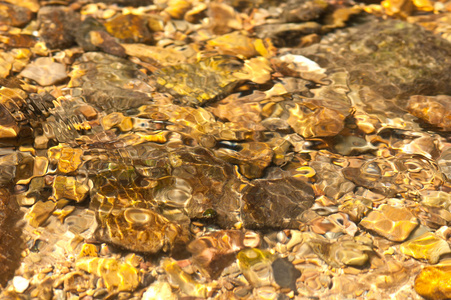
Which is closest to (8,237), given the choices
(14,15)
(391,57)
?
(14,15)

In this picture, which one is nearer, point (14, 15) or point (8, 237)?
point (8, 237)

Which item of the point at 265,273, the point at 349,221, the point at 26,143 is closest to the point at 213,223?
the point at 265,273

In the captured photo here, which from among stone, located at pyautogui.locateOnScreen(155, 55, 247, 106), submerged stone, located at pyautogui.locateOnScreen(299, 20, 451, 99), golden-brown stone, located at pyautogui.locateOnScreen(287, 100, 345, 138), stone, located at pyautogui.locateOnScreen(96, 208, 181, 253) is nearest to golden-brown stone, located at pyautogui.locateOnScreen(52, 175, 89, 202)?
stone, located at pyautogui.locateOnScreen(96, 208, 181, 253)

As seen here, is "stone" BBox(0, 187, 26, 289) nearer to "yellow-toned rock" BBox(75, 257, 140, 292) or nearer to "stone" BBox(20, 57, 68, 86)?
"yellow-toned rock" BBox(75, 257, 140, 292)

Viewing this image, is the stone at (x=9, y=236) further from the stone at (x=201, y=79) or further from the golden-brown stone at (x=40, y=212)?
the stone at (x=201, y=79)

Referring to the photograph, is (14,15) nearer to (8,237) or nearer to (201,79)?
(201,79)

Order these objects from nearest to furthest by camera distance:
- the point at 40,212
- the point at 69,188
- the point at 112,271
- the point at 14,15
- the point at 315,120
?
the point at 112,271
the point at 40,212
the point at 69,188
the point at 315,120
the point at 14,15
